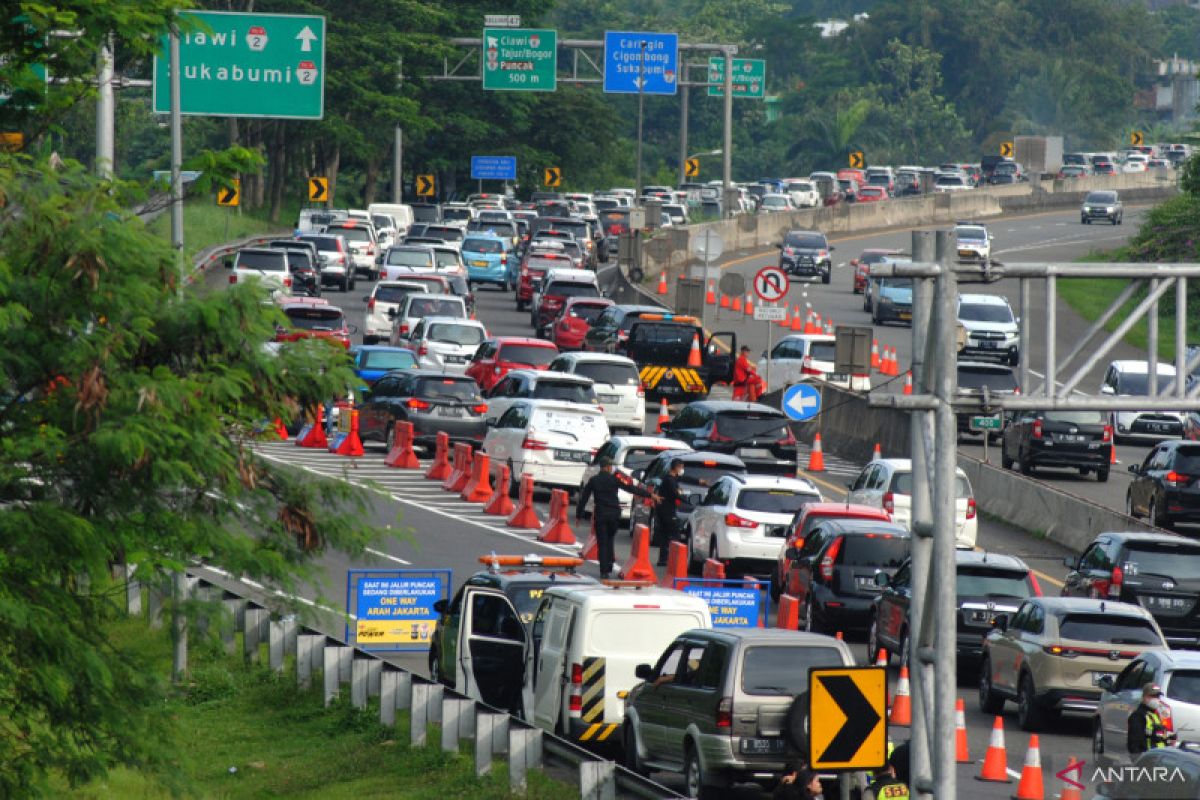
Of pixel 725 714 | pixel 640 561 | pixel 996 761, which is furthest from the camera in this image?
pixel 640 561

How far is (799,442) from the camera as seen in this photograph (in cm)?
4644

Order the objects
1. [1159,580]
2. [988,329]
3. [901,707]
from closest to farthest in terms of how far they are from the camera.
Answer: [901,707] → [1159,580] → [988,329]

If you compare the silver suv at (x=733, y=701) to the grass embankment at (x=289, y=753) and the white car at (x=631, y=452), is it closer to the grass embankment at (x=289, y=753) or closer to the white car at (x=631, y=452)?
the grass embankment at (x=289, y=753)

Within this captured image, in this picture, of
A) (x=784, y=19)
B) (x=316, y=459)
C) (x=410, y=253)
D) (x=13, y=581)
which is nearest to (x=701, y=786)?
(x=13, y=581)

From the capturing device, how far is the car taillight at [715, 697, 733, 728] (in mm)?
16766

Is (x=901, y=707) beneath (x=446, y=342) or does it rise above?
beneath

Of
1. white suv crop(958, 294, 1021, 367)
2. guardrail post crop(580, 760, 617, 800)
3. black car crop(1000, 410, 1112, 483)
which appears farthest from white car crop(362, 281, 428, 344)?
guardrail post crop(580, 760, 617, 800)

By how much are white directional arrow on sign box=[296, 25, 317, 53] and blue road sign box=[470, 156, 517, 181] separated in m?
69.6

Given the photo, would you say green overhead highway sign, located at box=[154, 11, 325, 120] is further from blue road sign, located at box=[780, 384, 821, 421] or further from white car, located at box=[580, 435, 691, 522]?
blue road sign, located at box=[780, 384, 821, 421]

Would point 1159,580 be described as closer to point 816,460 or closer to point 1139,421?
point 816,460

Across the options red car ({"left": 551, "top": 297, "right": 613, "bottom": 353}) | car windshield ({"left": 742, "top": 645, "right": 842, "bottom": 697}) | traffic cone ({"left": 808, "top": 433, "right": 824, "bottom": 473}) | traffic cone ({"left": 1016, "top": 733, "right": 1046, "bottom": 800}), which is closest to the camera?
car windshield ({"left": 742, "top": 645, "right": 842, "bottom": 697})

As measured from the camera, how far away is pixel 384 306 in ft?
174

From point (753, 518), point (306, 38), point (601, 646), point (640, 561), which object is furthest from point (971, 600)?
point (306, 38)

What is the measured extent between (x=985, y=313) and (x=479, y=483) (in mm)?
22785
